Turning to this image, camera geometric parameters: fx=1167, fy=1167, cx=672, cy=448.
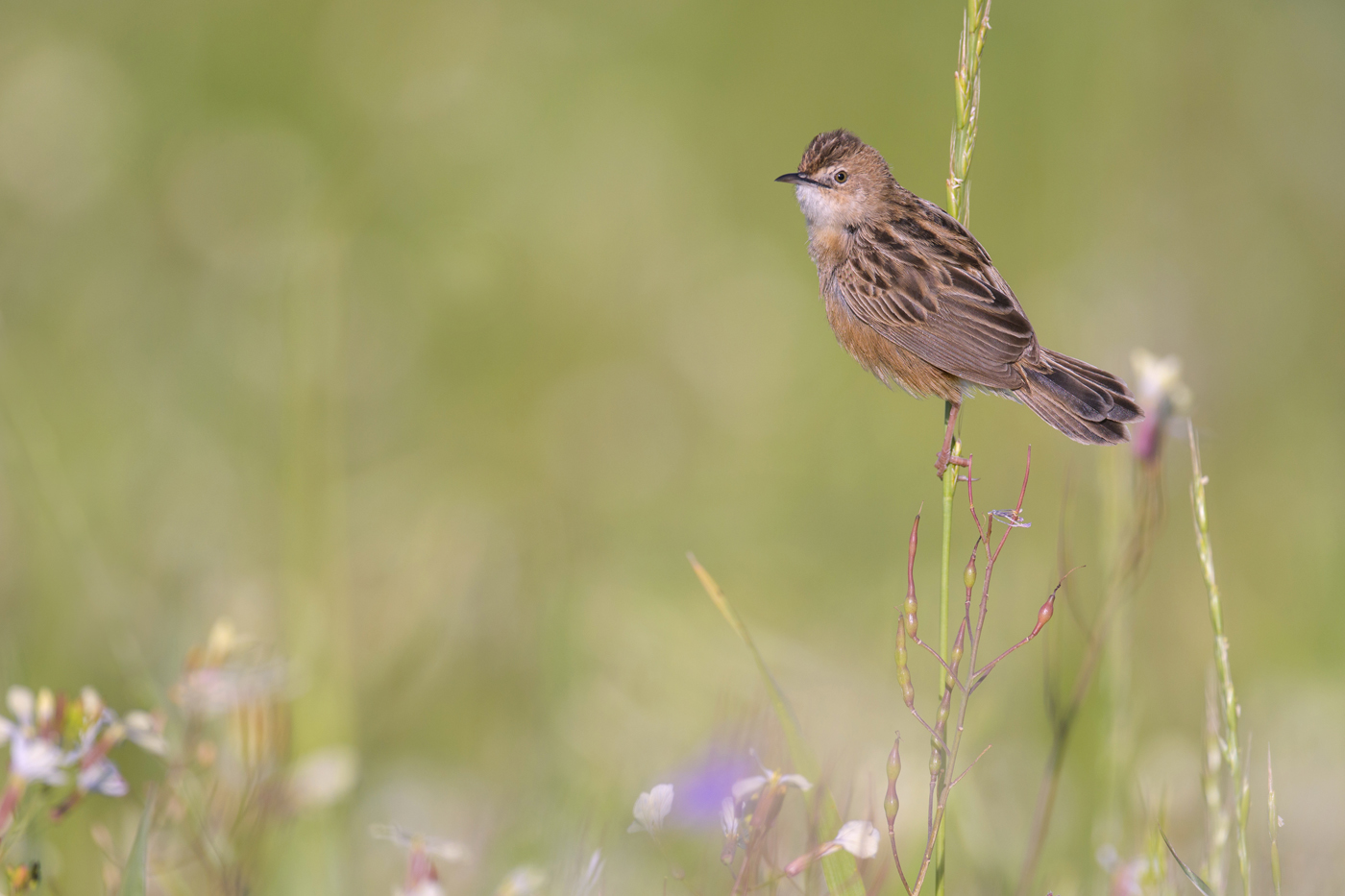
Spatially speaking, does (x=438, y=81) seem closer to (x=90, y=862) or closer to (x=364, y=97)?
(x=364, y=97)

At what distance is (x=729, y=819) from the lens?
1.74 m

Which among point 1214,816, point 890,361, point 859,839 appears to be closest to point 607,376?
point 890,361

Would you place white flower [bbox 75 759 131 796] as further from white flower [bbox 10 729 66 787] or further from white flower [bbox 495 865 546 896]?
white flower [bbox 495 865 546 896]

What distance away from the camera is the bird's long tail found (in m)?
→ 2.47

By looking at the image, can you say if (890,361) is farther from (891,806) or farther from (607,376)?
(607,376)

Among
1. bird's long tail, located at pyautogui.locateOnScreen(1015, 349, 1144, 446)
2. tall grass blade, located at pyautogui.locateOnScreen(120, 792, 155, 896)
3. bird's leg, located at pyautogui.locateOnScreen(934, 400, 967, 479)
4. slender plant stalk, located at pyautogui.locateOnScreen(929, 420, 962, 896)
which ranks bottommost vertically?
tall grass blade, located at pyautogui.locateOnScreen(120, 792, 155, 896)

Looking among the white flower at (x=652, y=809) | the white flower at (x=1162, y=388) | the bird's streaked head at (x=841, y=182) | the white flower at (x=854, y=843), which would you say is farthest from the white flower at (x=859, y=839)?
the bird's streaked head at (x=841, y=182)

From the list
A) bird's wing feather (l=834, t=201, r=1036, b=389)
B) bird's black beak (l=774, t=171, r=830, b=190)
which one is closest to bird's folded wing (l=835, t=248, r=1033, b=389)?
bird's wing feather (l=834, t=201, r=1036, b=389)

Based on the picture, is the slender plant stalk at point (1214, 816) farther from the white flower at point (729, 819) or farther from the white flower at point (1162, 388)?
the white flower at point (1162, 388)

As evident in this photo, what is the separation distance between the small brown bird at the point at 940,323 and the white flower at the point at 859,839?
3.42 ft

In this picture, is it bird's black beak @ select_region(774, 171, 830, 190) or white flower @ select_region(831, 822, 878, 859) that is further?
bird's black beak @ select_region(774, 171, 830, 190)

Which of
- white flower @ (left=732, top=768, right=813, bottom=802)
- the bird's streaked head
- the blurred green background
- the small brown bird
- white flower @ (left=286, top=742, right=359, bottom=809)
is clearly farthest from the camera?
the blurred green background

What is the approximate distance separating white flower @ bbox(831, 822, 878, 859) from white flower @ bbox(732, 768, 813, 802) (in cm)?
9

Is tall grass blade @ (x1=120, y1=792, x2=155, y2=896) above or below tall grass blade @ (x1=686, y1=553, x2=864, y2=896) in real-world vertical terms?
below
